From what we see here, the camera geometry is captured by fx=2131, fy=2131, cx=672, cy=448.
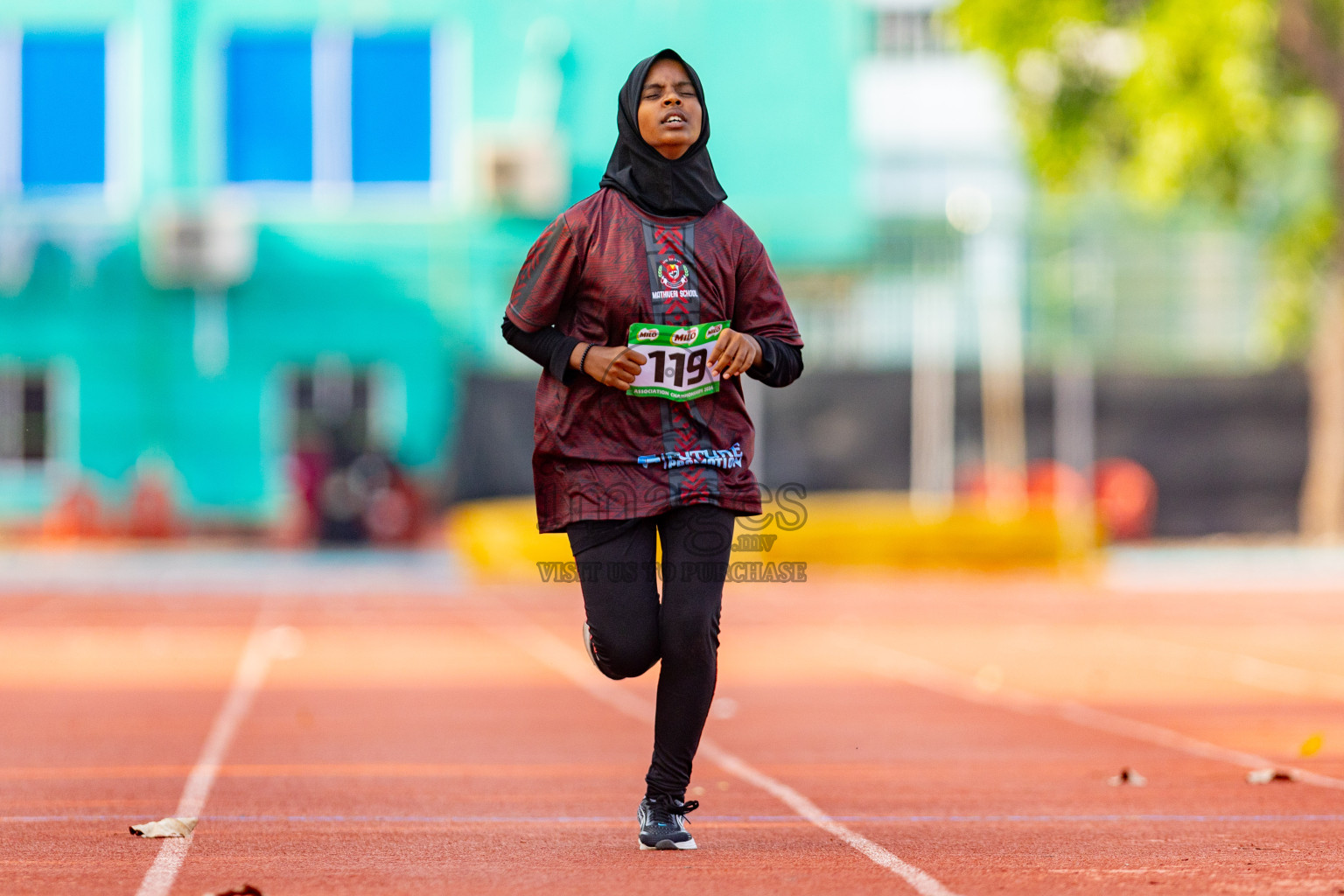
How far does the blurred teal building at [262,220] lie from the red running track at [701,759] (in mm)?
13356

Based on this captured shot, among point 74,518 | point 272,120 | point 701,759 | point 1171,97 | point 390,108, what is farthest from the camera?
point 390,108

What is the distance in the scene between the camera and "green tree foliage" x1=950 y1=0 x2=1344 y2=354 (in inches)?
958

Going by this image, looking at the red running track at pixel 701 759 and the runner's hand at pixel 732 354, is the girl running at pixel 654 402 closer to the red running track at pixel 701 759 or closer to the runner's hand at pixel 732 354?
the runner's hand at pixel 732 354

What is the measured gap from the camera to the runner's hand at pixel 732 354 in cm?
586

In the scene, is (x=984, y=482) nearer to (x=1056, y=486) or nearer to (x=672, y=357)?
(x=1056, y=486)

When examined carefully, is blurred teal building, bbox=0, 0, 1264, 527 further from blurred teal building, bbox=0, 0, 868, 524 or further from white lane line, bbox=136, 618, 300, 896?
white lane line, bbox=136, 618, 300, 896

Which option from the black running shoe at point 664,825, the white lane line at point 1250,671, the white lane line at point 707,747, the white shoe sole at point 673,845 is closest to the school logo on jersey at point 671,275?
the black running shoe at point 664,825

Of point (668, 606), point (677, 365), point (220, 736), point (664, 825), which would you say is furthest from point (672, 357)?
point (220, 736)

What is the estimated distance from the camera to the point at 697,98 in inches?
238

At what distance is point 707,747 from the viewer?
29.8ft

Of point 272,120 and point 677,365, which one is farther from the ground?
point 272,120

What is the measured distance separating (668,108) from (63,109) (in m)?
26.3

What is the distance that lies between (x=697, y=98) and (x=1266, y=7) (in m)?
20.1

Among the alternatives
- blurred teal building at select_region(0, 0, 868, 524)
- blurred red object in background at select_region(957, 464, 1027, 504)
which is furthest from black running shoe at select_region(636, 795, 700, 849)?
blurred teal building at select_region(0, 0, 868, 524)
